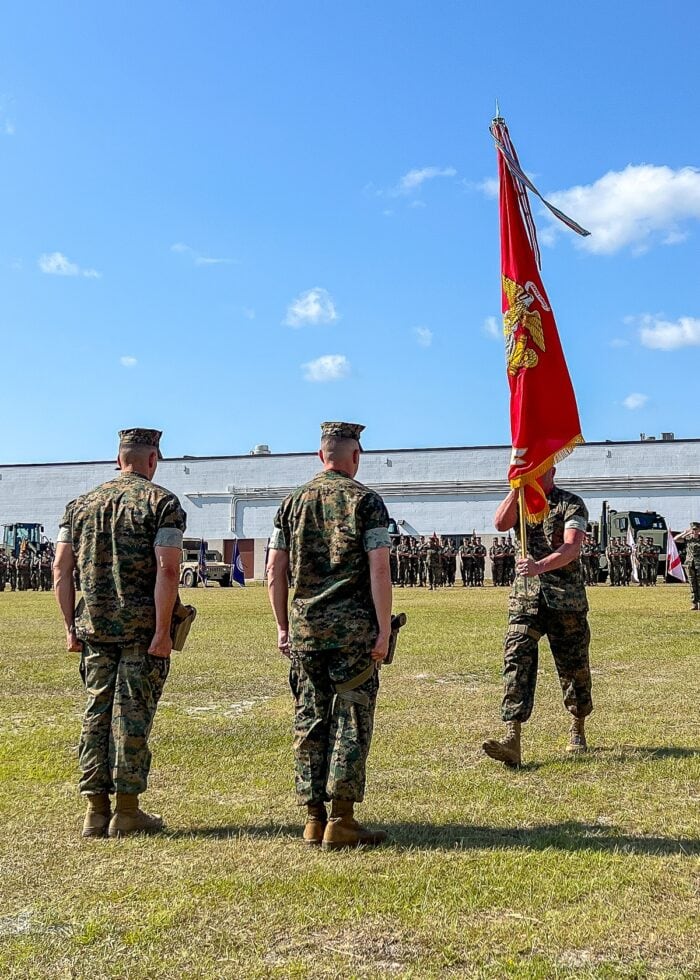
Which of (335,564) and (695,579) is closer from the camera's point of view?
(335,564)

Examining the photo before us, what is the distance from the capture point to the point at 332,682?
502 cm

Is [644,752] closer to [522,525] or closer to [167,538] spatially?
[522,525]

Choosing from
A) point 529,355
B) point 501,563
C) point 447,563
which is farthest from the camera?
point 447,563

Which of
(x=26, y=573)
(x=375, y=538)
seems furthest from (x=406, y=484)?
(x=375, y=538)

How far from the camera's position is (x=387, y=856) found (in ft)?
15.4

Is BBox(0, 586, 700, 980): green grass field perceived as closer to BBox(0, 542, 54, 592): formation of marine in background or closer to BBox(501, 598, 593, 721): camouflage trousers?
BBox(501, 598, 593, 721): camouflage trousers

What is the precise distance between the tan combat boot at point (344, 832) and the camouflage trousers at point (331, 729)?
0.06 m

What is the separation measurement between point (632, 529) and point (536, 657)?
32.2 meters

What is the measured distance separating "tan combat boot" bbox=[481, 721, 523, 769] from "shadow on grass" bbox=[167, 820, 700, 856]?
3.76ft

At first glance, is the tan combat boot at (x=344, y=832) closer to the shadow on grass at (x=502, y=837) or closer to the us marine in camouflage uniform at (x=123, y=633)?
the shadow on grass at (x=502, y=837)

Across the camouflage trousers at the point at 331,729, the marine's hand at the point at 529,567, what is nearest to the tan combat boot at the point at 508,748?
the marine's hand at the point at 529,567

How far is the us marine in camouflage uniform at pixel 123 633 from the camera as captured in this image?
516cm

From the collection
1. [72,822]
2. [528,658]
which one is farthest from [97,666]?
[528,658]

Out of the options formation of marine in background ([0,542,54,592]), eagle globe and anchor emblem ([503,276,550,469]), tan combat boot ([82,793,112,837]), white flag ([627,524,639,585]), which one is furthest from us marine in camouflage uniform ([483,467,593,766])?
formation of marine in background ([0,542,54,592])
